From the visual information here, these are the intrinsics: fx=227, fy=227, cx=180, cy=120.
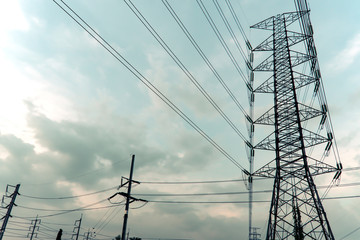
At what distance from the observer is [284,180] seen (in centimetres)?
1645

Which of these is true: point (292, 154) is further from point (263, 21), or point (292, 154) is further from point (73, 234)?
point (73, 234)

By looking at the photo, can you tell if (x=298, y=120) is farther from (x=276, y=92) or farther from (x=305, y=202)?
(x=305, y=202)

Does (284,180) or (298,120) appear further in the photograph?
(298,120)

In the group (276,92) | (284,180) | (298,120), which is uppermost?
(276,92)

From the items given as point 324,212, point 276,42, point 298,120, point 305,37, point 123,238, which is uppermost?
point 276,42

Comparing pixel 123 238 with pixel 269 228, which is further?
pixel 123 238

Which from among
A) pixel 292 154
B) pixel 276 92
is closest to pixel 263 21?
pixel 276 92

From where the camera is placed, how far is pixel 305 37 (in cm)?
2050

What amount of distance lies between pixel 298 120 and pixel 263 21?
13.4 meters

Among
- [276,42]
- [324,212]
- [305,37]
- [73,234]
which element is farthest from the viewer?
[73,234]

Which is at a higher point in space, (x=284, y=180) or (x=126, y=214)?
(x=284, y=180)

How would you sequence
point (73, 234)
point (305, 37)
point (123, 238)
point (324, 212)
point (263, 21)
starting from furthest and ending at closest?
point (73, 234) → point (263, 21) → point (305, 37) → point (123, 238) → point (324, 212)

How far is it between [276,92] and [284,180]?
8.12m

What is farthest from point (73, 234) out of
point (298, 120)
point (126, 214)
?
point (298, 120)
